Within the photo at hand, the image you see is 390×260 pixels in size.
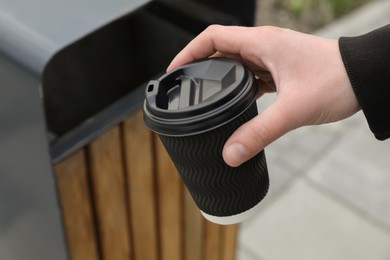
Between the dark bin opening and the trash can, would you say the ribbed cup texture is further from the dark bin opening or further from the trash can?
the dark bin opening

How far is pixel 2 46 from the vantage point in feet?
3.71

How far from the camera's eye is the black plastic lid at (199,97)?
924 millimetres

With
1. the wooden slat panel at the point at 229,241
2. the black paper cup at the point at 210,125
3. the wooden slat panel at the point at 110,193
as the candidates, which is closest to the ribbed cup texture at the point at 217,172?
the black paper cup at the point at 210,125

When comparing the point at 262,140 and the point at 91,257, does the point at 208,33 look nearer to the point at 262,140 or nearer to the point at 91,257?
the point at 262,140

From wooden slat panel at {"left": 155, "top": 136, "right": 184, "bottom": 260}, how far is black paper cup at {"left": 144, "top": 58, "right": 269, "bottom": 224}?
56 centimetres

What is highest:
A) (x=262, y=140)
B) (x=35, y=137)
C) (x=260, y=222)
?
(x=262, y=140)

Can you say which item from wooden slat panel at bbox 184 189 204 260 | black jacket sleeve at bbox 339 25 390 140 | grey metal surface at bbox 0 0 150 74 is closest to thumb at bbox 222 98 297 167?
black jacket sleeve at bbox 339 25 390 140

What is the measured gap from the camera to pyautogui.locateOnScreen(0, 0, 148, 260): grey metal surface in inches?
43.9

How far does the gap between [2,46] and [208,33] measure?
40cm

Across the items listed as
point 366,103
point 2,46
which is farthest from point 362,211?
point 2,46

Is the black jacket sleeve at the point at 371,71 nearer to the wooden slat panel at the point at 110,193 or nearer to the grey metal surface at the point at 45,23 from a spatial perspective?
the grey metal surface at the point at 45,23

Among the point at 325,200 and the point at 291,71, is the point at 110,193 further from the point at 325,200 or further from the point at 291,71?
the point at 325,200

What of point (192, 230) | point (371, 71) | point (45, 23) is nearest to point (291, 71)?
point (371, 71)

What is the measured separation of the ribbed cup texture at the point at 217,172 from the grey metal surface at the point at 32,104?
0.31m
